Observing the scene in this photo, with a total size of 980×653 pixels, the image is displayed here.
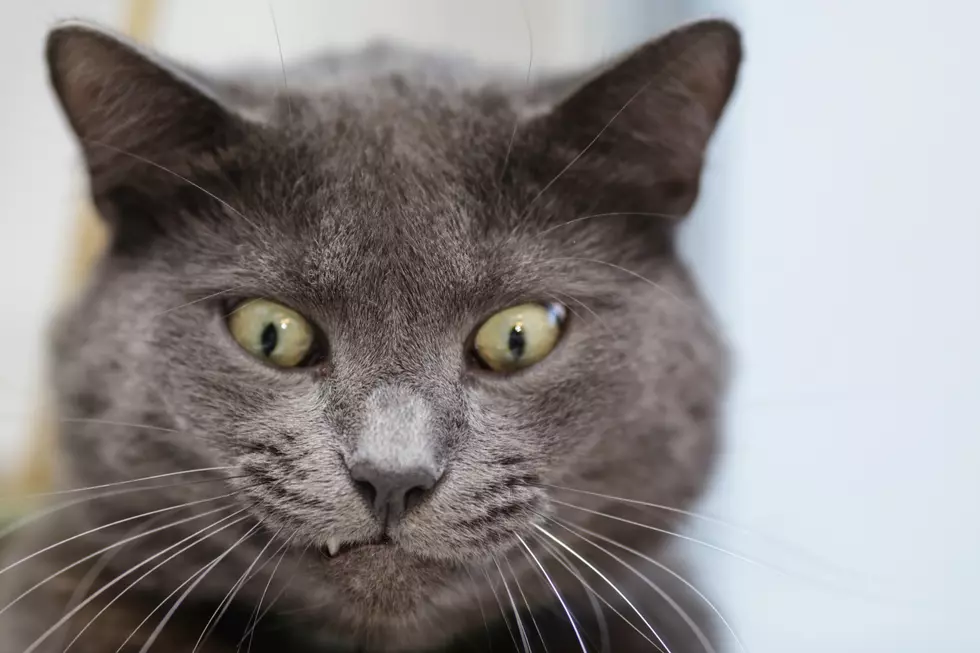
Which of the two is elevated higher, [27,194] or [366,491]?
→ [27,194]

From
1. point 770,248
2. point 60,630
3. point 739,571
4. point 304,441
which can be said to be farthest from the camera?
point 770,248

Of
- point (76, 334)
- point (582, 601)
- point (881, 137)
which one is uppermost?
point (881, 137)

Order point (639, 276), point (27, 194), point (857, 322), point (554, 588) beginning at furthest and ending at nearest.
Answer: point (27, 194)
point (857, 322)
point (639, 276)
point (554, 588)

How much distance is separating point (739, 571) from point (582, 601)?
21 centimetres

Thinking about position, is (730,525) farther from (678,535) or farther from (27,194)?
(27,194)

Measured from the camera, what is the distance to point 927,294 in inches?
39.2

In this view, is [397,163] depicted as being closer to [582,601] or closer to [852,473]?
[582,601]

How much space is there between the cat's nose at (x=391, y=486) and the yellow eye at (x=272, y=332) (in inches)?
6.3

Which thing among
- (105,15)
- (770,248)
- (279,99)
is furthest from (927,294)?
(105,15)

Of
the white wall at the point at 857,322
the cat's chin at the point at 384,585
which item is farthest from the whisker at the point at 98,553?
the white wall at the point at 857,322

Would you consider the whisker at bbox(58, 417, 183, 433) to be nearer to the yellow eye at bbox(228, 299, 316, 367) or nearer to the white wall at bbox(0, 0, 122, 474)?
the yellow eye at bbox(228, 299, 316, 367)

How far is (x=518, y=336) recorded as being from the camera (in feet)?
2.75

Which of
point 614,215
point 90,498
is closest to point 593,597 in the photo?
point 614,215

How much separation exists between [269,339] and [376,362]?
12 cm
